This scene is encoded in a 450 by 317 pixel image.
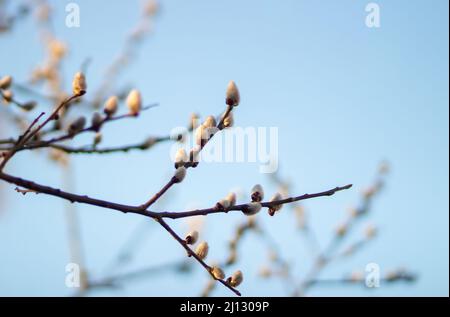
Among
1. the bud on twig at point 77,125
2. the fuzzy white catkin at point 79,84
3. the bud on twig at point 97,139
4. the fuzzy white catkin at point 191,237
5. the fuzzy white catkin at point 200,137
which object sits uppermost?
the fuzzy white catkin at point 79,84

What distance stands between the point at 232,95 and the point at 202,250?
1.41ft

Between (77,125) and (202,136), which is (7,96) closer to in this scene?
(77,125)

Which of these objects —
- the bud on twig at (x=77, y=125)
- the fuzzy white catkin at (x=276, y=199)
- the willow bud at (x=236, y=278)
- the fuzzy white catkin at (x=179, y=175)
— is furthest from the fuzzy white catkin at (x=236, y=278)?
the bud on twig at (x=77, y=125)

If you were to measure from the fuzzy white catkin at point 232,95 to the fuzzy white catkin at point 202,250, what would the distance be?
0.39m

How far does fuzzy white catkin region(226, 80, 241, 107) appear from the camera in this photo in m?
1.22

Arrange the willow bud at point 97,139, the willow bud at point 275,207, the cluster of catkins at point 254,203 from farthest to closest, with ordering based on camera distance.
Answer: the willow bud at point 97,139, the willow bud at point 275,207, the cluster of catkins at point 254,203

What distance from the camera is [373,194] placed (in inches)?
164

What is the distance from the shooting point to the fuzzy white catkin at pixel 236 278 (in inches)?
51.9

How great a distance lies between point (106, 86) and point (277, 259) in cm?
193

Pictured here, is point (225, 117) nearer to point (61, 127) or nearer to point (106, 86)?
point (61, 127)

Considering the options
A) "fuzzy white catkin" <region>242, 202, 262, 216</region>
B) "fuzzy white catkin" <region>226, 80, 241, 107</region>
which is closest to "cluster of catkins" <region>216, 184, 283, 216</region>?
"fuzzy white catkin" <region>242, 202, 262, 216</region>

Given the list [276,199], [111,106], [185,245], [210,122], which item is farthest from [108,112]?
[276,199]

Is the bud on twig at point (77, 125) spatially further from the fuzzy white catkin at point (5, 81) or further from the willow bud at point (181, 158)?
the fuzzy white catkin at point (5, 81)

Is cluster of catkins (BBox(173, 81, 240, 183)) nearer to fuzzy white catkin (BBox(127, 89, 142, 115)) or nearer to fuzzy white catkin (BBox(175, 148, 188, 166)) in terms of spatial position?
fuzzy white catkin (BBox(175, 148, 188, 166))
